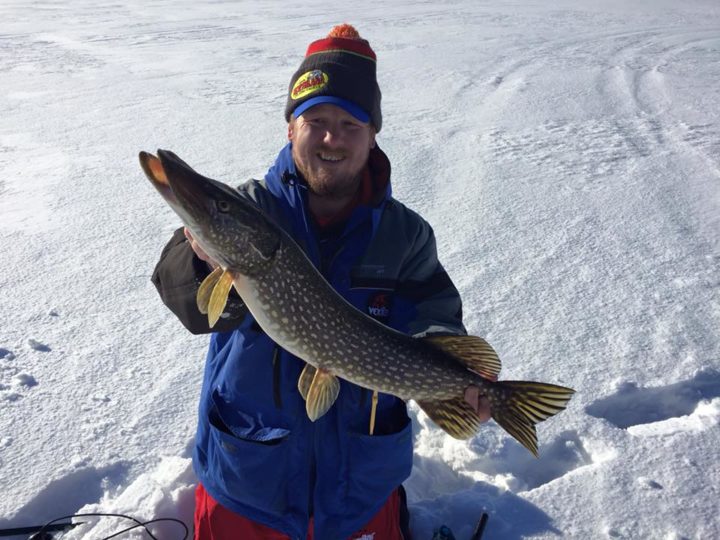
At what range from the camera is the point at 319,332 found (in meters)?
1.81

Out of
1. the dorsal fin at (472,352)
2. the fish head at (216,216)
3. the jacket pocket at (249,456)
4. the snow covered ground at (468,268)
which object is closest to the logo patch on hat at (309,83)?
the fish head at (216,216)

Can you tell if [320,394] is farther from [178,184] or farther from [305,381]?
[178,184]

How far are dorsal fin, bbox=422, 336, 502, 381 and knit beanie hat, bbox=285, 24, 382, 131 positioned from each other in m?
0.88

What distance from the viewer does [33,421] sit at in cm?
252

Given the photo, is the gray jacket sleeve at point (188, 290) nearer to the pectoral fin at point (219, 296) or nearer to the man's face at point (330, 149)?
the pectoral fin at point (219, 296)

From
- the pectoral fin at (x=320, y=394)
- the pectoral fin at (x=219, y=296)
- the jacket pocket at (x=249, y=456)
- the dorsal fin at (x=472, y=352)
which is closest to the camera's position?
the pectoral fin at (x=219, y=296)

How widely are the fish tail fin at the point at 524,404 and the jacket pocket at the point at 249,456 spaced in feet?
2.45

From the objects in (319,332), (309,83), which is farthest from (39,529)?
A: (309,83)

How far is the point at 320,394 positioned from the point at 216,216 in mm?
645

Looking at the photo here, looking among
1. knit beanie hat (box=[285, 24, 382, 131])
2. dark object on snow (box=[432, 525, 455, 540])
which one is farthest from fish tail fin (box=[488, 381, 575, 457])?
knit beanie hat (box=[285, 24, 382, 131])

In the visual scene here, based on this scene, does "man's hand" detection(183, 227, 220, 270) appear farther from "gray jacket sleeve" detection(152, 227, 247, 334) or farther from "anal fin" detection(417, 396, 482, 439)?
"anal fin" detection(417, 396, 482, 439)

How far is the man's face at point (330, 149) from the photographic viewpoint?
211 cm

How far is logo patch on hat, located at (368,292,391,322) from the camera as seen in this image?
2.16 m

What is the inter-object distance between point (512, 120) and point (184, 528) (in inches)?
224
